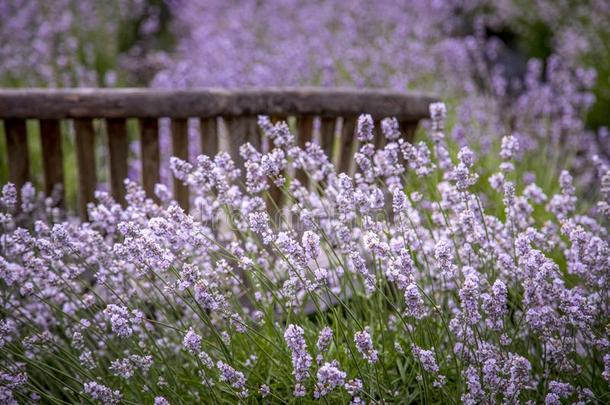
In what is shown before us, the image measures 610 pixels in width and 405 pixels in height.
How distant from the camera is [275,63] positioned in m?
6.10

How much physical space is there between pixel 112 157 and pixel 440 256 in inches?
86.8

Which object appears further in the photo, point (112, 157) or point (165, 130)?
point (165, 130)

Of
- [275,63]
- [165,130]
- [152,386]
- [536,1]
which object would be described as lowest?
[152,386]

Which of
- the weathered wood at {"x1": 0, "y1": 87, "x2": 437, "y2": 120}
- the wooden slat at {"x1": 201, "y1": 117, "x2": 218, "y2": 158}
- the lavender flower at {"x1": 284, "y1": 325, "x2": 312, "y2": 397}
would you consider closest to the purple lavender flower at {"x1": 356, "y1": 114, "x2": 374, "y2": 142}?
the lavender flower at {"x1": 284, "y1": 325, "x2": 312, "y2": 397}

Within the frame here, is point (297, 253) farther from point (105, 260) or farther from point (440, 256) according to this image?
point (105, 260)

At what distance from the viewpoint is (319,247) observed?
84.6 inches

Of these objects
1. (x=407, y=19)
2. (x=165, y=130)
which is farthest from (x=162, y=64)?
(x=407, y=19)

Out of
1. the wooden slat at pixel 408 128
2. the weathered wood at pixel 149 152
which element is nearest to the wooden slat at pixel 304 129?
the wooden slat at pixel 408 128

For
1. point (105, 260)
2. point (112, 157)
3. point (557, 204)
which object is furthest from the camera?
point (112, 157)

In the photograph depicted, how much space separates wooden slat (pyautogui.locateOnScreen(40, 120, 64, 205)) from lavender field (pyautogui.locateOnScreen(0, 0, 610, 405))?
0.62ft

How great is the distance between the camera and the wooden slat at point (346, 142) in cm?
372

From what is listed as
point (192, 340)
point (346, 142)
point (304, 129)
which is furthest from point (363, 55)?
point (192, 340)

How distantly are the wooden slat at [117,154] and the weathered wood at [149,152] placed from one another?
10 cm

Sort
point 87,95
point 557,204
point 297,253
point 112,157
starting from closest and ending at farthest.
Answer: point 297,253, point 557,204, point 87,95, point 112,157
